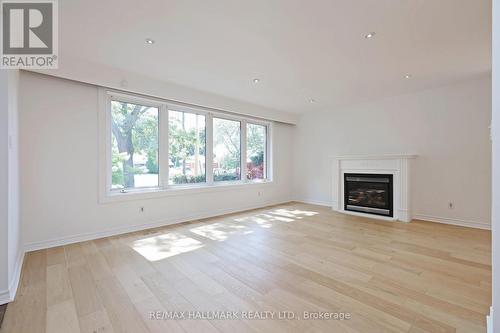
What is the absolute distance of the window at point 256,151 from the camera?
230 inches

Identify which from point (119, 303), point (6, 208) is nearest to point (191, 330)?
point (119, 303)

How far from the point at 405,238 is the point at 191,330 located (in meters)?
3.32

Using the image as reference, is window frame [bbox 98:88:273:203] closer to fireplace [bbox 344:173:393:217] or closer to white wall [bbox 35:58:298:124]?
white wall [bbox 35:58:298:124]

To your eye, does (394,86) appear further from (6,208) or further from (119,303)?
(6,208)

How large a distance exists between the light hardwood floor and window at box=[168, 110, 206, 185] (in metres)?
1.33

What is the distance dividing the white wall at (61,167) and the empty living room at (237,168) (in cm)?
2

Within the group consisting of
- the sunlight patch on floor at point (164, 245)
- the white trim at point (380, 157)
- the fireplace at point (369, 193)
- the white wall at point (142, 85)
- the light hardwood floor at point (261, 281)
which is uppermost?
the white wall at point (142, 85)

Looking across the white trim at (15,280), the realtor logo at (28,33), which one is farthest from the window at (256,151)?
the white trim at (15,280)

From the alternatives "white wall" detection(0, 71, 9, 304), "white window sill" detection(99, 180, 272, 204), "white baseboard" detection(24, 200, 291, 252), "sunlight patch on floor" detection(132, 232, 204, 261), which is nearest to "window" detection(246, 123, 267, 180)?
"white window sill" detection(99, 180, 272, 204)

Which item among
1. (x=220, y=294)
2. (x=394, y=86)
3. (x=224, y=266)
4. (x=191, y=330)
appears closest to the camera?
(x=191, y=330)

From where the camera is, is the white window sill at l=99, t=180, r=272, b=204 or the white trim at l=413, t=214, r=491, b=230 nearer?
the white window sill at l=99, t=180, r=272, b=204

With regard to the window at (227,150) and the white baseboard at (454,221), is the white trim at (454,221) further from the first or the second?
the window at (227,150)

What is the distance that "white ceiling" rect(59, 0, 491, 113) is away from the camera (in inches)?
80.7

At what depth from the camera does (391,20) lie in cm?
220
